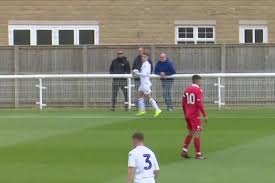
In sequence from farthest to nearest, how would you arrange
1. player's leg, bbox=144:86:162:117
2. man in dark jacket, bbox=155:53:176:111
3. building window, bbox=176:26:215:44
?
building window, bbox=176:26:215:44, man in dark jacket, bbox=155:53:176:111, player's leg, bbox=144:86:162:117

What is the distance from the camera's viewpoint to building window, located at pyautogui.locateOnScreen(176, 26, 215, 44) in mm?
32781

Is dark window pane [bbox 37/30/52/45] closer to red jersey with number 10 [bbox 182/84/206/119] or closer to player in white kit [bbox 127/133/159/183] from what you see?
red jersey with number 10 [bbox 182/84/206/119]

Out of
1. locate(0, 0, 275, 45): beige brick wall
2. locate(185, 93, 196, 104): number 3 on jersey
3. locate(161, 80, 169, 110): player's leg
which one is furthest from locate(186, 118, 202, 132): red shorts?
locate(0, 0, 275, 45): beige brick wall

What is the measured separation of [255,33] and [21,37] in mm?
9674

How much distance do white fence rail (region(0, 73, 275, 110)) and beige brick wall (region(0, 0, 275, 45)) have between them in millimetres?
5737

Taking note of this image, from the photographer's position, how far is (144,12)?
3256 centimetres

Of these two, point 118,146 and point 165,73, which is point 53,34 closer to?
point 165,73

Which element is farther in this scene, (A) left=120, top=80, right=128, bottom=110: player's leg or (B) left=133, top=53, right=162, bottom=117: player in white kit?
(A) left=120, top=80, right=128, bottom=110: player's leg

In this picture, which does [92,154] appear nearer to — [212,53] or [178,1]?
[212,53]

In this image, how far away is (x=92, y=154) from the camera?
1644 centimetres

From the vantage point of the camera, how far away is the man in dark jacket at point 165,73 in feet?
84.6

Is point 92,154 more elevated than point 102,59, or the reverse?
point 102,59

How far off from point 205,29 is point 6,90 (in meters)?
9.52

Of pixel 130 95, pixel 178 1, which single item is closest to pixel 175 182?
pixel 130 95
